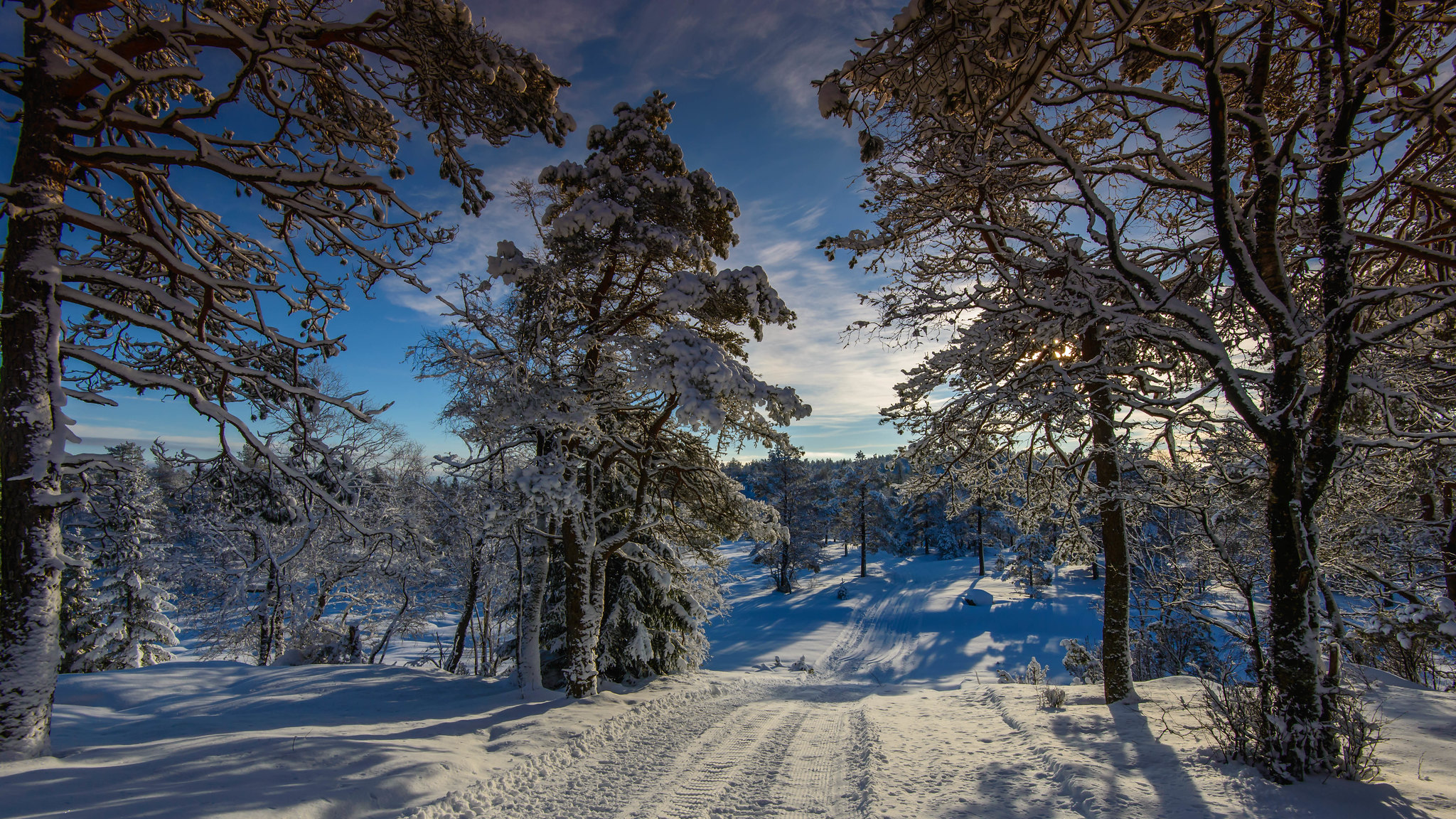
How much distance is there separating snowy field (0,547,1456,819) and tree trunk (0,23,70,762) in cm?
61

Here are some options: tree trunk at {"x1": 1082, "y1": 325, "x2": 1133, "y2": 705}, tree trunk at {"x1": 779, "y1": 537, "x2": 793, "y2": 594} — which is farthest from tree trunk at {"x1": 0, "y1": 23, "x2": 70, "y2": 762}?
tree trunk at {"x1": 779, "y1": 537, "x2": 793, "y2": 594}

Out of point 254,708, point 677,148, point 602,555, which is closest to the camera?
point 254,708

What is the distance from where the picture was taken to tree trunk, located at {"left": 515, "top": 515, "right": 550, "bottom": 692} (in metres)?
10.2

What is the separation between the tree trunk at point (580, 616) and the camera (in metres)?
9.36

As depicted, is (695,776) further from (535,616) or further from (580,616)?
(535,616)

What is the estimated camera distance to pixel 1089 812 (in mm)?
4285

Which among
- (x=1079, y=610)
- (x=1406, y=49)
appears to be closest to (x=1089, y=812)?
(x=1406, y=49)

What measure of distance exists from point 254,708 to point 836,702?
34.8ft

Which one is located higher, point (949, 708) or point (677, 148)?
point (677, 148)

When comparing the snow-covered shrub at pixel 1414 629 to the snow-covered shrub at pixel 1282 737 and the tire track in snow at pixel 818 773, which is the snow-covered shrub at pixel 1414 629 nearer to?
the snow-covered shrub at pixel 1282 737

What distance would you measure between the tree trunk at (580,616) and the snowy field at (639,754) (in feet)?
1.60

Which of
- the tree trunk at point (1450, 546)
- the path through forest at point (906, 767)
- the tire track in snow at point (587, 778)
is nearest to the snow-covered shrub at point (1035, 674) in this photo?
the path through forest at point (906, 767)

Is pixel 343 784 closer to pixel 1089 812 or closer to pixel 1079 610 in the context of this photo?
pixel 1089 812

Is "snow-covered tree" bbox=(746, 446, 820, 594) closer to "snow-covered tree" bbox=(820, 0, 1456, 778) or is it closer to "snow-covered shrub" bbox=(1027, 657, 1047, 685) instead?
"snow-covered shrub" bbox=(1027, 657, 1047, 685)
